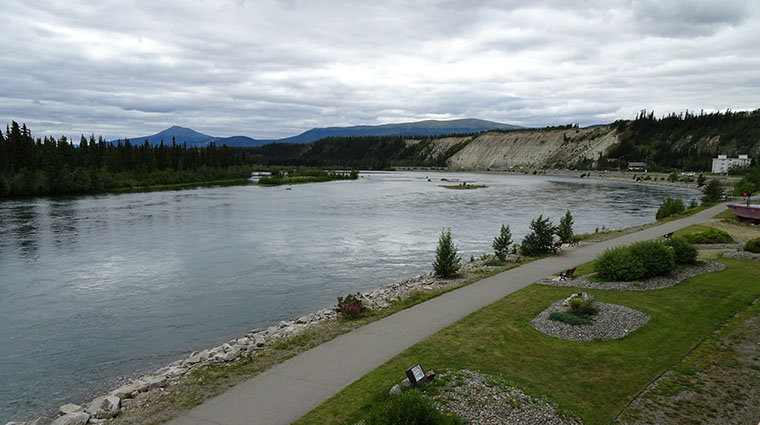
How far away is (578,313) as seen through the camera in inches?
479

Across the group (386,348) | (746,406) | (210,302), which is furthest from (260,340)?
(746,406)

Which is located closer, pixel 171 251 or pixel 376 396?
pixel 376 396

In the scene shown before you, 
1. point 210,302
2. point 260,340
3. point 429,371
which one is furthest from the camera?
point 210,302

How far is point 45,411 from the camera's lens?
9.80m

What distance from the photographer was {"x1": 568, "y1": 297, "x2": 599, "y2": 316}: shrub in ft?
39.5

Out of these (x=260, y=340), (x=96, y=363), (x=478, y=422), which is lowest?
(x=96, y=363)

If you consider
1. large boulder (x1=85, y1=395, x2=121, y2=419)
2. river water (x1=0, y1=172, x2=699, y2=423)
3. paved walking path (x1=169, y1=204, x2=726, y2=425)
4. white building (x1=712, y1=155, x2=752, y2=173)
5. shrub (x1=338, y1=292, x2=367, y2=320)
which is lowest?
river water (x1=0, y1=172, x2=699, y2=423)

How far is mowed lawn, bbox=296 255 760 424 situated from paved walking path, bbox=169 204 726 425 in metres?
0.37

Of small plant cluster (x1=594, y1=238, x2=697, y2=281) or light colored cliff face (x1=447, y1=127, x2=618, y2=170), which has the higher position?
light colored cliff face (x1=447, y1=127, x2=618, y2=170)

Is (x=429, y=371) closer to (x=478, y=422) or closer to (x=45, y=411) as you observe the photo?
(x=478, y=422)

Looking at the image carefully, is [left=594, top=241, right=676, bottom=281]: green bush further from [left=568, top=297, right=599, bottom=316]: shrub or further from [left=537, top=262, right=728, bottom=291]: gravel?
[left=568, top=297, right=599, bottom=316]: shrub

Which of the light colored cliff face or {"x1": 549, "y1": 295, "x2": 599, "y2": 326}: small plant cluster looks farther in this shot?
the light colored cliff face

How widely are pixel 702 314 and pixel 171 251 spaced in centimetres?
2652

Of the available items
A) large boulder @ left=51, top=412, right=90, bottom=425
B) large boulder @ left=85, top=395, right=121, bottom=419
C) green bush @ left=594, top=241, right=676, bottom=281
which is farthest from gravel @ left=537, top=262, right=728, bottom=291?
large boulder @ left=51, top=412, right=90, bottom=425
